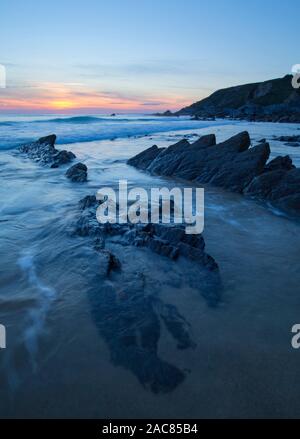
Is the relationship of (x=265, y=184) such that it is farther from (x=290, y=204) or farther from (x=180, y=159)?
(x=180, y=159)

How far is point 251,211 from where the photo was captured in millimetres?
7426

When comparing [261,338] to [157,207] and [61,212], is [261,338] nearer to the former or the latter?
[157,207]

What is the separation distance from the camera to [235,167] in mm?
10203

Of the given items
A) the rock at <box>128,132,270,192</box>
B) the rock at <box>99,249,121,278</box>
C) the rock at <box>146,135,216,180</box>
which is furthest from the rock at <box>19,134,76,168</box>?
the rock at <box>99,249,121,278</box>

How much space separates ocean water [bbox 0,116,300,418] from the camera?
2.56m

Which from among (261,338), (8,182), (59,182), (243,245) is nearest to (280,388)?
(261,338)

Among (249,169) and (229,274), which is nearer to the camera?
(229,274)

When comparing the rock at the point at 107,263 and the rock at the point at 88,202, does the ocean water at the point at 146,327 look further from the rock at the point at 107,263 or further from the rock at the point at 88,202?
the rock at the point at 88,202

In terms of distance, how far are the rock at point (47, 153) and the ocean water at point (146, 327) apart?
9.03 metres

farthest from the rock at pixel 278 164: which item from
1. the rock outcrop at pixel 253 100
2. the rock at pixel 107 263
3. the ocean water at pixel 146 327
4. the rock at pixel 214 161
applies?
the rock outcrop at pixel 253 100

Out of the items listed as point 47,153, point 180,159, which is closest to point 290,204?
point 180,159

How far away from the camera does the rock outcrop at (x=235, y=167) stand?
8195 millimetres

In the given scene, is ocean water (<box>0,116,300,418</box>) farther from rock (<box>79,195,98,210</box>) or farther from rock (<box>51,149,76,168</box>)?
rock (<box>51,149,76,168</box>)
